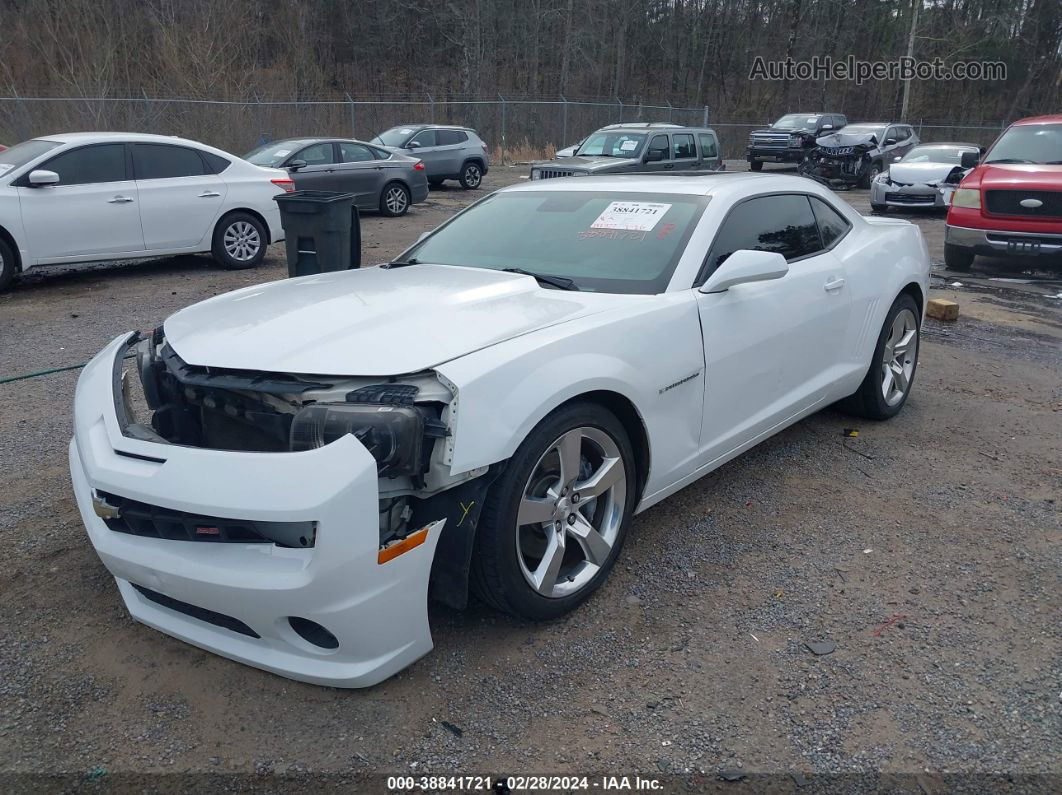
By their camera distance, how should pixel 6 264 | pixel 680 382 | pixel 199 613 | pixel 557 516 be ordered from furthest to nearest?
1. pixel 6 264
2. pixel 680 382
3. pixel 557 516
4. pixel 199 613

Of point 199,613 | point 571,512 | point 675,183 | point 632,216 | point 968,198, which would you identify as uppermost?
point 675,183

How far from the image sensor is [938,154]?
1622 cm

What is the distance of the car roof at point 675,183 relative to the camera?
4.02 metres

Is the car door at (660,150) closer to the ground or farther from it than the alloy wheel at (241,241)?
farther from it

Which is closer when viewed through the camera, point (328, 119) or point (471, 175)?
point (471, 175)

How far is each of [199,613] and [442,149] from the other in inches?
707

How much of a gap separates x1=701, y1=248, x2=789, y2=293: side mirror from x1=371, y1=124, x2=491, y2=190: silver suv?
1629 centimetres

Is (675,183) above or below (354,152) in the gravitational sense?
above

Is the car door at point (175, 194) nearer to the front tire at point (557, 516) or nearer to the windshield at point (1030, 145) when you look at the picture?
the front tire at point (557, 516)

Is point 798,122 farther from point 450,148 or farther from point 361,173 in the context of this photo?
point 361,173

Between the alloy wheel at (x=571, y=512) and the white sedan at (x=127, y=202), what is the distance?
24.7 feet

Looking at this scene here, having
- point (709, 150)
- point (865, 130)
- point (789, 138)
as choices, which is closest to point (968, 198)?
point (709, 150)

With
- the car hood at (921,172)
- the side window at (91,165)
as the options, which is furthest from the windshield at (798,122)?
the side window at (91,165)

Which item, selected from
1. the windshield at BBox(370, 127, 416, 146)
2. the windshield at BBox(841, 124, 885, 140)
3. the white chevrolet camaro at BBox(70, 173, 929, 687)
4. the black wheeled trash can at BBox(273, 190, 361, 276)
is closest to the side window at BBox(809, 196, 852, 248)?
the white chevrolet camaro at BBox(70, 173, 929, 687)
